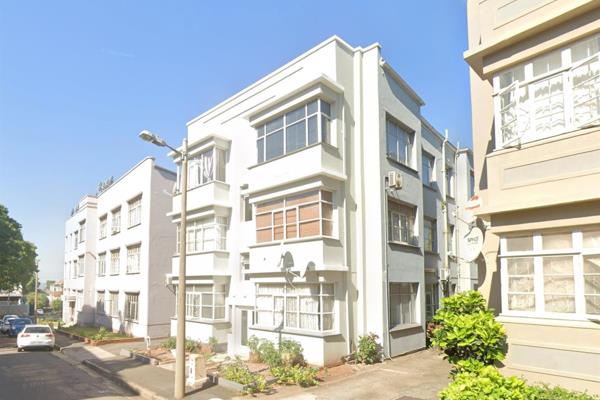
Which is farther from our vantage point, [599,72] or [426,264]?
[426,264]

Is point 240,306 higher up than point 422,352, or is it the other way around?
point 240,306

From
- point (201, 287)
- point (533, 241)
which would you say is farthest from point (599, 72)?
point (201, 287)

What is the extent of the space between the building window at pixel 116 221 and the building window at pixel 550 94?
27986mm

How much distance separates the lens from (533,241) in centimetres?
896

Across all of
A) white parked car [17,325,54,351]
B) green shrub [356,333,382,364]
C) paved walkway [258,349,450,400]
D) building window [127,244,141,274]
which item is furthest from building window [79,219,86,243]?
paved walkway [258,349,450,400]

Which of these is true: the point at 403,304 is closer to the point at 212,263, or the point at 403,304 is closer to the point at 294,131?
the point at 294,131

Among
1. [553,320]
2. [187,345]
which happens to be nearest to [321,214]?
[553,320]

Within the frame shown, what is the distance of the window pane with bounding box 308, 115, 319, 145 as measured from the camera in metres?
15.5

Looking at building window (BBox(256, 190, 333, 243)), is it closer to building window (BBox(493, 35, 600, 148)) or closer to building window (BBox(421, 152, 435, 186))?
building window (BBox(493, 35, 600, 148))

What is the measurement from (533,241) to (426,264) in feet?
38.0

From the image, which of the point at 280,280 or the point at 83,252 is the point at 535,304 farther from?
the point at 83,252

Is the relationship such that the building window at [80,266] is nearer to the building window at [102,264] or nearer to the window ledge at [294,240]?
the building window at [102,264]

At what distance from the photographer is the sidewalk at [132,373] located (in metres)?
12.5

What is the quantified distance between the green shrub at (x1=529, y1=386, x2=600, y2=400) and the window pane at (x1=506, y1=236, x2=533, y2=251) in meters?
2.70
